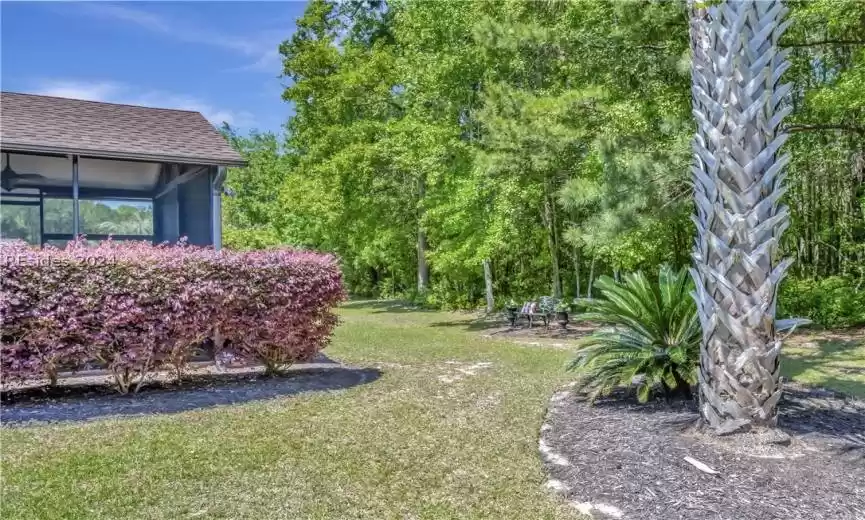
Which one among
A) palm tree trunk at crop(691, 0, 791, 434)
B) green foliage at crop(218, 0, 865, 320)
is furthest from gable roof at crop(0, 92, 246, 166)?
palm tree trunk at crop(691, 0, 791, 434)

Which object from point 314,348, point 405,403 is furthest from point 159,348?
point 405,403

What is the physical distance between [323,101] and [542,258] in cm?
898

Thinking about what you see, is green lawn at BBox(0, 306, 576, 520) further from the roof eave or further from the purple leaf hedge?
the roof eave

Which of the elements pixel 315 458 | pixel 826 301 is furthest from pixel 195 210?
pixel 826 301

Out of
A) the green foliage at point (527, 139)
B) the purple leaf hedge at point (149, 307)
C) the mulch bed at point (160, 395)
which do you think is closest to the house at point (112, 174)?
the purple leaf hedge at point (149, 307)

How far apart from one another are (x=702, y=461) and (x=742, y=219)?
1725 mm

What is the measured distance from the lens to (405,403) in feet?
20.0

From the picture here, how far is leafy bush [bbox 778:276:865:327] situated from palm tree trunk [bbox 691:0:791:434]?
9.61 meters

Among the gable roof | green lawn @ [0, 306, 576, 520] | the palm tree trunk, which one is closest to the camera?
green lawn @ [0, 306, 576, 520]

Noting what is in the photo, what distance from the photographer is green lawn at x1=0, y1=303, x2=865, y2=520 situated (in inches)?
136

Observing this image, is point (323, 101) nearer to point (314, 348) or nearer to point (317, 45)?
point (317, 45)

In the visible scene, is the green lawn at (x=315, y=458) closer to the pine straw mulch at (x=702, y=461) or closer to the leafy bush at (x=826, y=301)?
the pine straw mulch at (x=702, y=461)

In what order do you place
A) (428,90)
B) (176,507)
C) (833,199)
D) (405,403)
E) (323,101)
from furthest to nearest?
(323,101) → (428,90) → (833,199) → (405,403) → (176,507)

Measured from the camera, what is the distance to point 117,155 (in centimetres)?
908
